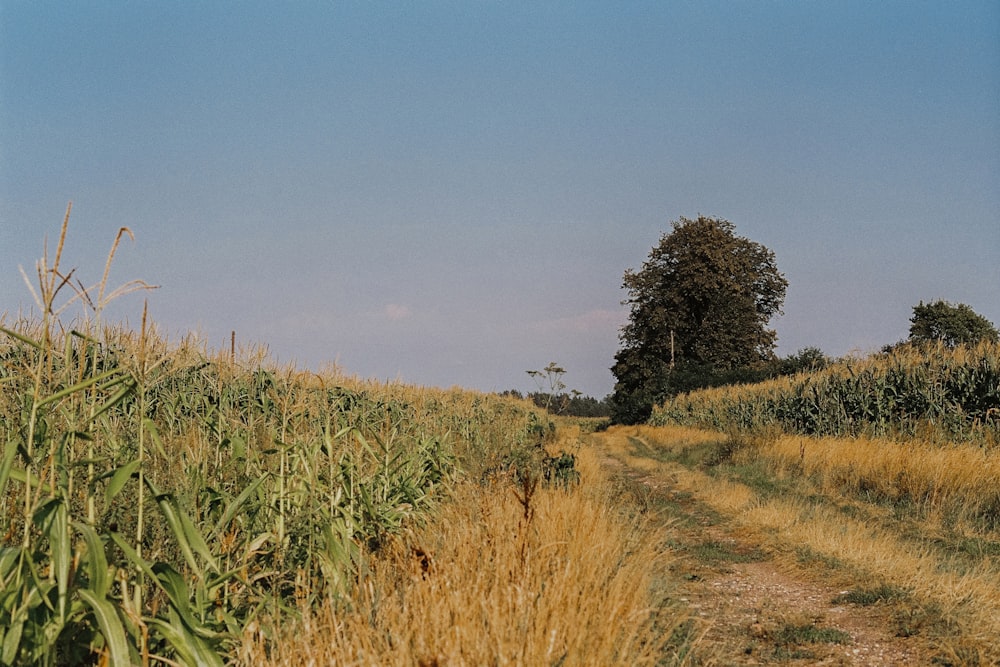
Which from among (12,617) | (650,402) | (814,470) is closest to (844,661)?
(12,617)

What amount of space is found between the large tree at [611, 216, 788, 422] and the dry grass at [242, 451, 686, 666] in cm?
3807

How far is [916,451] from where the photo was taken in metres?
10.3

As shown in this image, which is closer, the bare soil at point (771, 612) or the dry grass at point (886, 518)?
the bare soil at point (771, 612)

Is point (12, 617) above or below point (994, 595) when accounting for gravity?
above

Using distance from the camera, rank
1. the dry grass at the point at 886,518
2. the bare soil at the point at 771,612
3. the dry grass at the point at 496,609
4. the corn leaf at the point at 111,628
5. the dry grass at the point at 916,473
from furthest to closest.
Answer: the dry grass at the point at 916,473
the dry grass at the point at 886,518
the bare soil at the point at 771,612
the dry grass at the point at 496,609
the corn leaf at the point at 111,628

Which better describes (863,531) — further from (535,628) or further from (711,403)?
(711,403)

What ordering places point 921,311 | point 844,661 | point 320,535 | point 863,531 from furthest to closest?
point 921,311
point 863,531
point 844,661
point 320,535

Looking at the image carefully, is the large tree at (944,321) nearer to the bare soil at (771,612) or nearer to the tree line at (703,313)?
the tree line at (703,313)

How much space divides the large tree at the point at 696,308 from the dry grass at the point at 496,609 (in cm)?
3807

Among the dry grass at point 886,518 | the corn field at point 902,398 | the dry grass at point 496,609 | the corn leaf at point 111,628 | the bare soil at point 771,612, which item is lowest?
the bare soil at point 771,612

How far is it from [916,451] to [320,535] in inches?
379

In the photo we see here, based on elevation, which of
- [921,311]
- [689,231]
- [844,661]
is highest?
[689,231]

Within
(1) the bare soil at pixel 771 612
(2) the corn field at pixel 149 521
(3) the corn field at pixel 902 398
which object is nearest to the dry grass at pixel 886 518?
(1) the bare soil at pixel 771 612

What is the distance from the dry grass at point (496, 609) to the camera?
2650 mm
